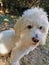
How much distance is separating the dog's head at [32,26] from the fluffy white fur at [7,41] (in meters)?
0.22

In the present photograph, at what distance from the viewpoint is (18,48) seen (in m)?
Result: 4.19

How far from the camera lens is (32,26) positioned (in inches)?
147

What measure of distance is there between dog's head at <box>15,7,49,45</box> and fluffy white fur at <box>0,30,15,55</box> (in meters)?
0.22

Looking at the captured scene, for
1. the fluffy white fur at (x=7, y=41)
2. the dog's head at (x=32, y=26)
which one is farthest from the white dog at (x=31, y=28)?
the fluffy white fur at (x=7, y=41)

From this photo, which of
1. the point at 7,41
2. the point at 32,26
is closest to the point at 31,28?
the point at 32,26

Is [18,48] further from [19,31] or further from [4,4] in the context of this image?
[4,4]

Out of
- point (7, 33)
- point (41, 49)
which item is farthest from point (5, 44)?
point (41, 49)

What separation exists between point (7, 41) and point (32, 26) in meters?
0.61

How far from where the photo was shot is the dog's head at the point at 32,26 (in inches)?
146

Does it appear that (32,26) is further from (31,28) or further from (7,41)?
(7,41)

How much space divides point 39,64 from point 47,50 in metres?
0.68

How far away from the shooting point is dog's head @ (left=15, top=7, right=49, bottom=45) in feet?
12.1

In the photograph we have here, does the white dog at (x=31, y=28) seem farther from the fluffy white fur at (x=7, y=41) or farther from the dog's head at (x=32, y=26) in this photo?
the fluffy white fur at (x=7, y=41)

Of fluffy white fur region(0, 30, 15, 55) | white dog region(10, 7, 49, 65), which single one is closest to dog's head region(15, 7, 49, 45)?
white dog region(10, 7, 49, 65)
